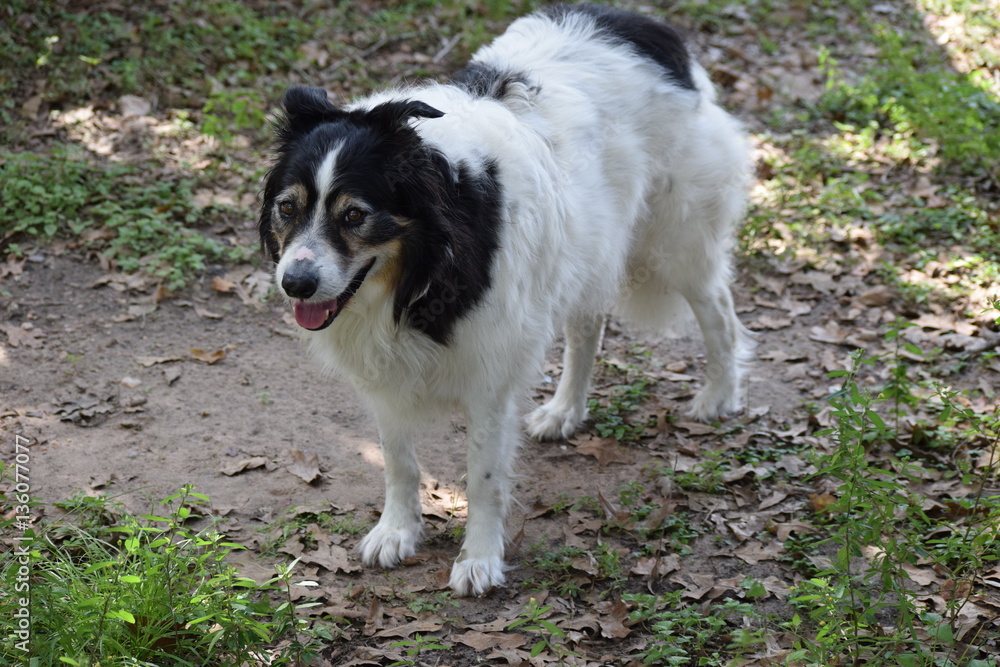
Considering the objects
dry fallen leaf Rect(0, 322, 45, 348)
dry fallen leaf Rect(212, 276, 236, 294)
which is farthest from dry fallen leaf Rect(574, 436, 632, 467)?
dry fallen leaf Rect(0, 322, 45, 348)

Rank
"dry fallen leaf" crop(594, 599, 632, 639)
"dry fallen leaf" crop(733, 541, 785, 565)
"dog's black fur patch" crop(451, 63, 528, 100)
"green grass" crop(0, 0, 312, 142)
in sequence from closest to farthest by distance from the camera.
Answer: "dry fallen leaf" crop(594, 599, 632, 639), "dry fallen leaf" crop(733, 541, 785, 565), "dog's black fur patch" crop(451, 63, 528, 100), "green grass" crop(0, 0, 312, 142)

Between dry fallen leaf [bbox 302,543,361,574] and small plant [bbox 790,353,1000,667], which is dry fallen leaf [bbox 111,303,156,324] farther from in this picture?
small plant [bbox 790,353,1000,667]

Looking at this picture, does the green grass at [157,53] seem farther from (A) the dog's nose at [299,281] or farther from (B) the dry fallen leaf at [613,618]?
(B) the dry fallen leaf at [613,618]

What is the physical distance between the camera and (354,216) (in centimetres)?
309

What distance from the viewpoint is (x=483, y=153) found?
3.37m

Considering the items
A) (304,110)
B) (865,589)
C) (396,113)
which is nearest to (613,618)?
(865,589)

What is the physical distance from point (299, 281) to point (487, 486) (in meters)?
1.28

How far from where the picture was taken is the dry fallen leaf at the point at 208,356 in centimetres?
504

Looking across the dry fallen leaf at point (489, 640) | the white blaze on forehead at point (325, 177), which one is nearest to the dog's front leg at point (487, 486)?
the dry fallen leaf at point (489, 640)

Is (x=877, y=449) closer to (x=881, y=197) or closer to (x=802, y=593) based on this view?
(x=802, y=593)

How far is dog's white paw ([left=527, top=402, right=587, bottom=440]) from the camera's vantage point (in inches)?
187

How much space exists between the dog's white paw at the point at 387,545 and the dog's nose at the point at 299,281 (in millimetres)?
1275

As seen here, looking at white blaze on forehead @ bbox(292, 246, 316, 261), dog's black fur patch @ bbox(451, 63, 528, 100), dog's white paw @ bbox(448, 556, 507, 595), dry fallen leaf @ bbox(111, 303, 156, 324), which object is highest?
dog's black fur patch @ bbox(451, 63, 528, 100)

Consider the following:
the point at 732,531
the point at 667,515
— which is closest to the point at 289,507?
the point at 667,515
